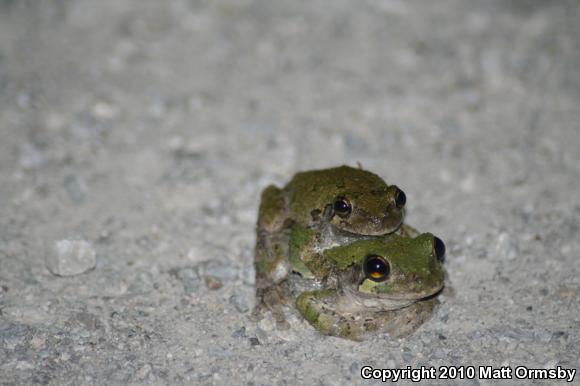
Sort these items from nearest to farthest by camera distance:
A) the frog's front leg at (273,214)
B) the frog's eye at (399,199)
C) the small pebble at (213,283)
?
the frog's eye at (399,199) → the frog's front leg at (273,214) → the small pebble at (213,283)

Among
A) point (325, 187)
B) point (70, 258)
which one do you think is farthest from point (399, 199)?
point (70, 258)

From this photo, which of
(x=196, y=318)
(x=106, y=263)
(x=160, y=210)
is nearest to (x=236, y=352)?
(x=196, y=318)

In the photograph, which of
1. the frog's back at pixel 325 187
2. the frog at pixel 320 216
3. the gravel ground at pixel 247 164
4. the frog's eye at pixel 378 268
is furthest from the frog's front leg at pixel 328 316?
the frog's back at pixel 325 187

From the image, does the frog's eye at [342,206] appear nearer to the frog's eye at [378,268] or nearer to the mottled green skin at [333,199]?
the mottled green skin at [333,199]

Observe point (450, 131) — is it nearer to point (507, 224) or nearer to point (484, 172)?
point (484, 172)

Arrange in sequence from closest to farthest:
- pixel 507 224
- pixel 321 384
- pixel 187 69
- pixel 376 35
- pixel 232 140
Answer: pixel 321 384 < pixel 507 224 < pixel 232 140 < pixel 187 69 < pixel 376 35

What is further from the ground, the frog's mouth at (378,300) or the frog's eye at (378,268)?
the frog's eye at (378,268)
